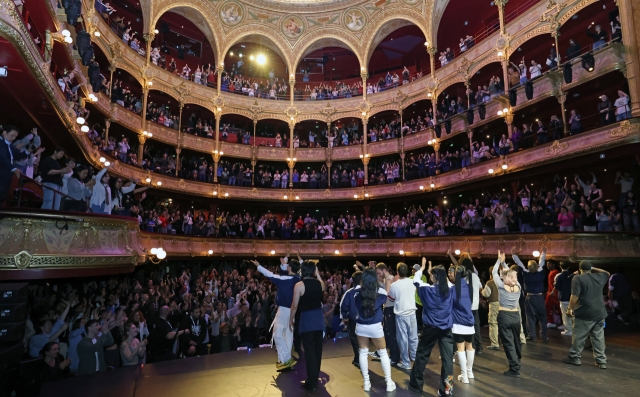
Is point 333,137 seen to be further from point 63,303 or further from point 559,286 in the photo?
point 63,303

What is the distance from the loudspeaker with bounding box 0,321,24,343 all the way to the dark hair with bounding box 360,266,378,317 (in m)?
5.33

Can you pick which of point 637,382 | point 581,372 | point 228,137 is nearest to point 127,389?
point 581,372

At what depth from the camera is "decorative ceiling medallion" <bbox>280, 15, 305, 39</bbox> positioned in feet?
90.1

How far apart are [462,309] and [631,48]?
542 inches

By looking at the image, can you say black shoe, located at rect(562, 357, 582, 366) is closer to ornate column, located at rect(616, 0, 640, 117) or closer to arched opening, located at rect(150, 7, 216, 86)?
ornate column, located at rect(616, 0, 640, 117)

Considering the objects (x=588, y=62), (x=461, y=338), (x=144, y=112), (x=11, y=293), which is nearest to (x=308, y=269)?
(x=461, y=338)

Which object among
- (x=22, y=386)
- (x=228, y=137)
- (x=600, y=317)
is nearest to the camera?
(x=22, y=386)

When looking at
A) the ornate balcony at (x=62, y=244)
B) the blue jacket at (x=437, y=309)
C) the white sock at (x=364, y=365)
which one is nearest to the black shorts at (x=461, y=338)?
the blue jacket at (x=437, y=309)

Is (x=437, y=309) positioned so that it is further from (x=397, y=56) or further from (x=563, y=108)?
(x=397, y=56)

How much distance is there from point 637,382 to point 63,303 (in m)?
10.9

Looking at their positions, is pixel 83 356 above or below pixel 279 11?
below

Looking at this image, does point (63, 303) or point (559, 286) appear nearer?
point (63, 303)

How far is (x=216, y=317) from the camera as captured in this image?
920cm

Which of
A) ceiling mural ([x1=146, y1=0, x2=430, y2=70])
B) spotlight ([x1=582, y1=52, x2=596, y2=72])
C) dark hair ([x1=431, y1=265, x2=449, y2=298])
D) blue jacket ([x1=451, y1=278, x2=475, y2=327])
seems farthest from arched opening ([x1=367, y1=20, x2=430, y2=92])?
dark hair ([x1=431, y1=265, x2=449, y2=298])
